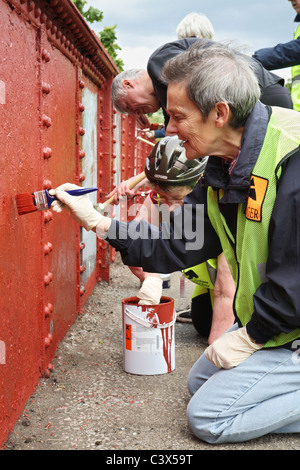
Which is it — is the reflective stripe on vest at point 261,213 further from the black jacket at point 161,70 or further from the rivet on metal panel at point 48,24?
the rivet on metal panel at point 48,24

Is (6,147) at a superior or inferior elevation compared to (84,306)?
superior

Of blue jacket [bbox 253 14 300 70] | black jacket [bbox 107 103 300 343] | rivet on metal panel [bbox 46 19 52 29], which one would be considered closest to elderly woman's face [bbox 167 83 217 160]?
black jacket [bbox 107 103 300 343]

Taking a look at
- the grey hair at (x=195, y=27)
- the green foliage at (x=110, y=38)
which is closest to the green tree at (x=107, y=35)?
the green foliage at (x=110, y=38)

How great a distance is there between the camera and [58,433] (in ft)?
9.79

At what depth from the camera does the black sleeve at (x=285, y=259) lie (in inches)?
101

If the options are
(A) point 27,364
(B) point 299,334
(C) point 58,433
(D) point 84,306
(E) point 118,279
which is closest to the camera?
(B) point 299,334

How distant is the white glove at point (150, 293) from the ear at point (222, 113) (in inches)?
62.0

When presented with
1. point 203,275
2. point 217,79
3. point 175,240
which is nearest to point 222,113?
point 217,79

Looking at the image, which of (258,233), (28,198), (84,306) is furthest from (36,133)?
(84,306)

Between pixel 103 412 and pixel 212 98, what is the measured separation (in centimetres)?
179

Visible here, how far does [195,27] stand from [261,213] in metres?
2.69

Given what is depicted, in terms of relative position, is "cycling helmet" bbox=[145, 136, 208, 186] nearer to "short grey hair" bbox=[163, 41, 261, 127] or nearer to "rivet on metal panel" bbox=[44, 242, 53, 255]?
"rivet on metal panel" bbox=[44, 242, 53, 255]

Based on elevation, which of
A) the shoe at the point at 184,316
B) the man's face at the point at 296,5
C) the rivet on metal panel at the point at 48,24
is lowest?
the shoe at the point at 184,316

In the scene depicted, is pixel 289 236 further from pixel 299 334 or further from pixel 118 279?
pixel 118 279
